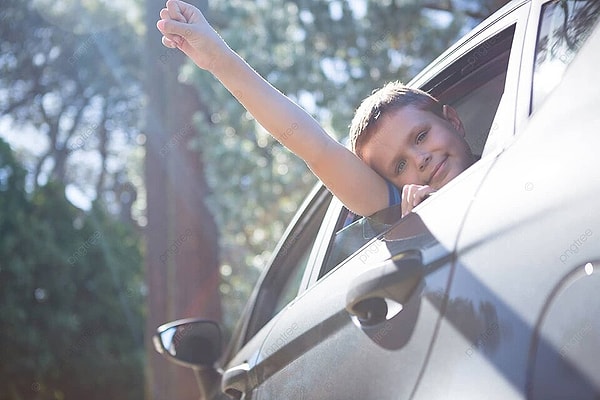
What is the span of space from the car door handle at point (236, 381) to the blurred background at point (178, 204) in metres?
5.21

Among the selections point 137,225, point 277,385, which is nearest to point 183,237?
point 277,385

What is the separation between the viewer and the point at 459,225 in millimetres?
1333

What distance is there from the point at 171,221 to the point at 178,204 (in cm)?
21

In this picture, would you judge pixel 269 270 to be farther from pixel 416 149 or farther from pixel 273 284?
pixel 416 149

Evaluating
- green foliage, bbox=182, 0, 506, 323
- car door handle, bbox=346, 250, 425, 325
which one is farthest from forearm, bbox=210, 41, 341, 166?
green foliage, bbox=182, 0, 506, 323

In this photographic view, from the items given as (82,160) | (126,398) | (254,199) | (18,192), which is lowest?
(126,398)

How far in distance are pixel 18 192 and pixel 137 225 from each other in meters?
14.5

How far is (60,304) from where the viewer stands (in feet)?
36.8

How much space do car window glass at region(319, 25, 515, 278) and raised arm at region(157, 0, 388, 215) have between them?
7 cm

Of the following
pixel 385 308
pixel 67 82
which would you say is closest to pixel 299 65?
pixel 385 308

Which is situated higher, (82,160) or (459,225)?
(82,160)

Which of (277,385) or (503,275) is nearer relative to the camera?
(503,275)

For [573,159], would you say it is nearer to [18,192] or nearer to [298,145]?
[298,145]

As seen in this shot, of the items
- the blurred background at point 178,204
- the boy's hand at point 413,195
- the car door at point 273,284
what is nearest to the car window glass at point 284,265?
the car door at point 273,284
